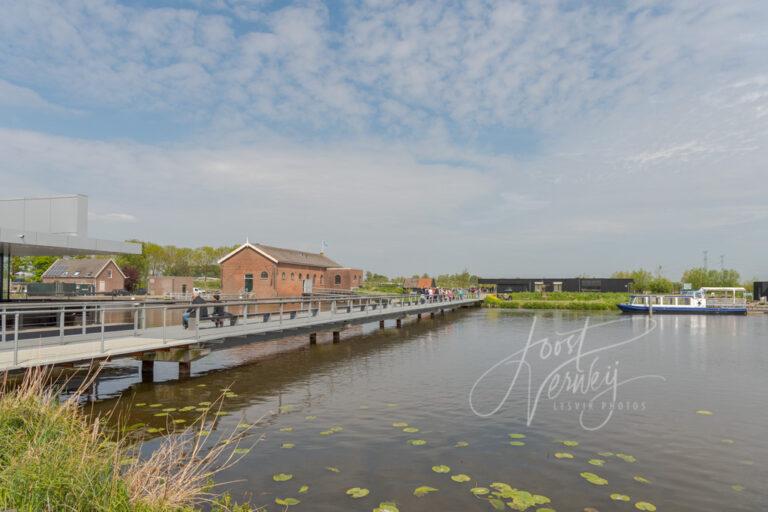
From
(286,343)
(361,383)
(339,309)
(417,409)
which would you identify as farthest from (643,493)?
(339,309)

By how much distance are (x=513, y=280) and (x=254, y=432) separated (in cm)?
8404

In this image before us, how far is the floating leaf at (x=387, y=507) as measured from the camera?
6.83m

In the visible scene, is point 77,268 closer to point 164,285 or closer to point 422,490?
point 164,285

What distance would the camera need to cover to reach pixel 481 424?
11.0 metres

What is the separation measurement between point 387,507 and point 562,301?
60.8 metres

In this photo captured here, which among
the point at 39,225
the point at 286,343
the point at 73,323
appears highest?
the point at 39,225

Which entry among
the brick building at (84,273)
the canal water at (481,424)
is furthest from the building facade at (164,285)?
the canal water at (481,424)

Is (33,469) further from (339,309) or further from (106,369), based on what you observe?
(339,309)

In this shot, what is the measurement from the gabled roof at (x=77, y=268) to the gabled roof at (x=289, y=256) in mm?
18776

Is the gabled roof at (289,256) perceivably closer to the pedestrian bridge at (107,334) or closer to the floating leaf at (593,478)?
the pedestrian bridge at (107,334)

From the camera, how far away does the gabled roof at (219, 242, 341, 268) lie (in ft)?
186

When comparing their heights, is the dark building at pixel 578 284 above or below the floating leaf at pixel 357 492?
above

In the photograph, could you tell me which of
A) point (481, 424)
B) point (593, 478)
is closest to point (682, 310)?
point (481, 424)

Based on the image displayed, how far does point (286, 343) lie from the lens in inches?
997
